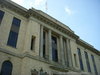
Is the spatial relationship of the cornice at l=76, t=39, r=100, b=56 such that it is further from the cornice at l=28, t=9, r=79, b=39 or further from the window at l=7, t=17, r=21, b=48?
the window at l=7, t=17, r=21, b=48

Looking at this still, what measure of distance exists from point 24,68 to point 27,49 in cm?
271

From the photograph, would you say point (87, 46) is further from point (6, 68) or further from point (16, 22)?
point (6, 68)

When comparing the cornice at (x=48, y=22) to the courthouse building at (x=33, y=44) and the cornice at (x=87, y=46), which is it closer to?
the courthouse building at (x=33, y=44)

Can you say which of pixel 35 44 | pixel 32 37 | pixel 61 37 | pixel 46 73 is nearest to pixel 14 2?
pixel 32 37

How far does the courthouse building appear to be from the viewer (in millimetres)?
15664

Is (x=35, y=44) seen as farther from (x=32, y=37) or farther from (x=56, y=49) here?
(x=56, y=49)

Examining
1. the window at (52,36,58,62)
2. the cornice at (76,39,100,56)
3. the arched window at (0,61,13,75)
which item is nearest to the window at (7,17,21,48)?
the arched window at (0,61,13,75)

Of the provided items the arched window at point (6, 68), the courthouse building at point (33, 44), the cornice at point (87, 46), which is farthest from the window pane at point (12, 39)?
the cornice at point (87, 46)

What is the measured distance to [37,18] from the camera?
2073cm

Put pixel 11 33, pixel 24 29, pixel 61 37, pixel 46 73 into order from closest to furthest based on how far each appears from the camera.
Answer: pixel 46 73, pixel 11 33, pixel 24 29, pixel 61 37

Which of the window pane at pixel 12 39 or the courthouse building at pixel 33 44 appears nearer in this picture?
the courthouse building at pixel 33 44

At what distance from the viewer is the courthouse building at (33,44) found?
51.4 ft

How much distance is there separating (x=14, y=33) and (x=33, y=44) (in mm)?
3255

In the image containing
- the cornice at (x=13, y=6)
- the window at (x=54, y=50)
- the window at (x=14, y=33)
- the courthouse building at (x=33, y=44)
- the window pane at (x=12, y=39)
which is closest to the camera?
the courthouse building at (x=33, y=44)
